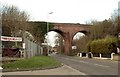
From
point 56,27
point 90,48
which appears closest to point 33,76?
point 90,48

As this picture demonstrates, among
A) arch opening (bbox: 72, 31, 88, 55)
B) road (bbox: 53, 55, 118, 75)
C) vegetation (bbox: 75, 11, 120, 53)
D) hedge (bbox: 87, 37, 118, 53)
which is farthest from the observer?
arch opening (bbox: 72, 31, 88, 55)

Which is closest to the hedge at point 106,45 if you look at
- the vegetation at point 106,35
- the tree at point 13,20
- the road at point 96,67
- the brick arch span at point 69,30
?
the vegetation at point 106,35

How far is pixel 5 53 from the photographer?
39.7 meters

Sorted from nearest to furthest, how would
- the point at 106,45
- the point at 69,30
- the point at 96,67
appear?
1. the point at 96,67
2. the point at 106,45
3. the point at 69,30

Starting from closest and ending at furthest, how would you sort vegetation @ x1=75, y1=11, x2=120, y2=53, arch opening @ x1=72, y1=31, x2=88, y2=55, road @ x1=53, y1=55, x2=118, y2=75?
1. road @ x1=53, y1=55, x2=118, y2=75
2. vegetation @ x1=75, y1=11, x2=120, y2=53
3. arch opening @ x1=72, y1=31, x2=88, y2=55

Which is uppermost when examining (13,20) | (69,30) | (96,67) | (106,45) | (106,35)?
(69,30)

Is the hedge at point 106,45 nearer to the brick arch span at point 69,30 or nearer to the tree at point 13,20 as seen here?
the tree at point 13,20

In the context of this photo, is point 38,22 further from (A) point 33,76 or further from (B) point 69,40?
(A) point 33,76

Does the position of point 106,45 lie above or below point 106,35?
below

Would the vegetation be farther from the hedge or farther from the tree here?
the tree

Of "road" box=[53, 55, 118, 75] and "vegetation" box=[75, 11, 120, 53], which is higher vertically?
"vegetation" box=[75, 11, 120, 53]

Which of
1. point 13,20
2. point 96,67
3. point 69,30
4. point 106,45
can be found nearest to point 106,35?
point 106,45

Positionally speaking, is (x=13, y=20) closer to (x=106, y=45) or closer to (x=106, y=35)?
(x=106, y=45)

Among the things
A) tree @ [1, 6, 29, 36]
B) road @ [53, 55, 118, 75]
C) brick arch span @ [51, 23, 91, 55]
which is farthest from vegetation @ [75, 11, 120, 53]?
brick arch span @ [51, 23, 91, 55]
